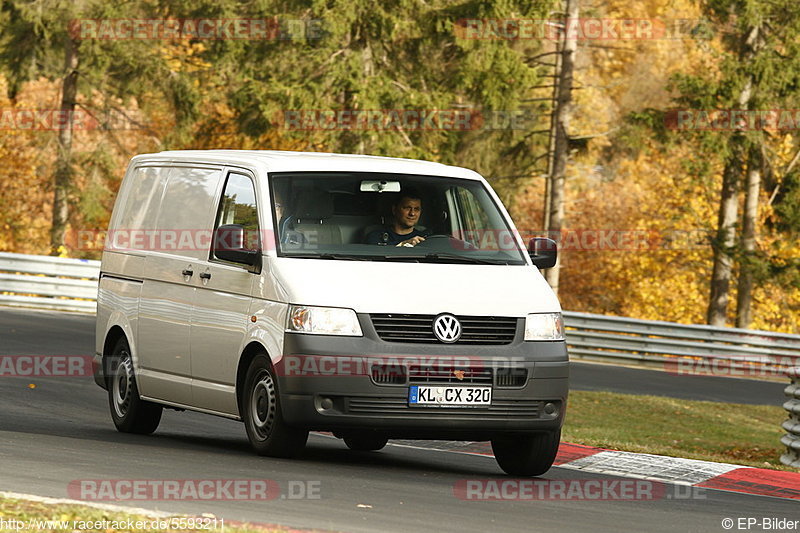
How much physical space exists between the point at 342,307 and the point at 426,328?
556 millimetres

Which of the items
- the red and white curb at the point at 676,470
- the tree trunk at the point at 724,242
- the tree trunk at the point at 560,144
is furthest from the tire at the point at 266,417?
the tree trunk at the point at 724,242

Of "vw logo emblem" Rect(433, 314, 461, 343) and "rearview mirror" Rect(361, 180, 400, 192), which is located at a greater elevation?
"rearview mirror" Rect(361, 180, 400, 192)

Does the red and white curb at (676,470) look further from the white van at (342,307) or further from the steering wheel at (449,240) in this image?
the steering wheel at (449,240)

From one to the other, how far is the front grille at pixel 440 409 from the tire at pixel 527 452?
0.39 metres

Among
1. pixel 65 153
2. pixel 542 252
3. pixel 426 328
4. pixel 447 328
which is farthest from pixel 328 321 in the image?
pixel 65 153

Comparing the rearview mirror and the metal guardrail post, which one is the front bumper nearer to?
the rearview mirror

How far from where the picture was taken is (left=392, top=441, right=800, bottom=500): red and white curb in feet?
36.0


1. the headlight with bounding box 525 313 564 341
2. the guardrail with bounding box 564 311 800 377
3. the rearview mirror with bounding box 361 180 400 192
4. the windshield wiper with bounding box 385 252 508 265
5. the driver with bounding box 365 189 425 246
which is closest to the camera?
the headlight with bounding box 525 313 564 341

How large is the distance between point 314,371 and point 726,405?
47.2 feet

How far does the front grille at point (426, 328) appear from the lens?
958cm

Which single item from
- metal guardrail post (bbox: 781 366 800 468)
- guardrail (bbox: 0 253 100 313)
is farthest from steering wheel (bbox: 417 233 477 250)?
guardrail (bbox: 0 253 100 313)

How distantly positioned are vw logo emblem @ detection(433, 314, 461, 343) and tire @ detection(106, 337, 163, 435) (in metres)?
3.14

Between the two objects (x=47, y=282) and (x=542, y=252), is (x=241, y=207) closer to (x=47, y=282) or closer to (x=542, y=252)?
(x=542, y=252)

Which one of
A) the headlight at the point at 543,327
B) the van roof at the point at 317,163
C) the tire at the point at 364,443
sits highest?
the van roof at the point at 317,163
